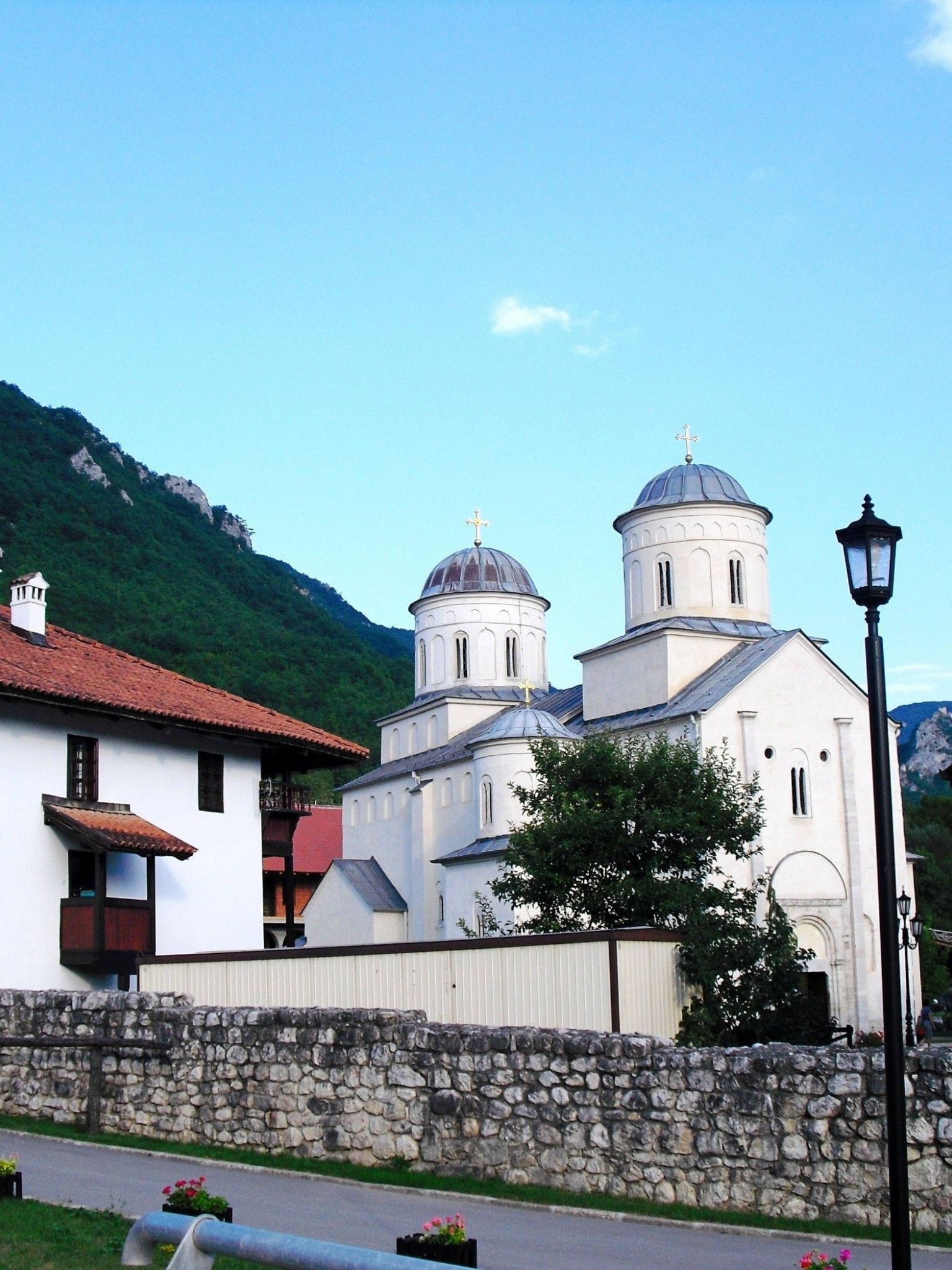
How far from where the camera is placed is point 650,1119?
37.4 ft

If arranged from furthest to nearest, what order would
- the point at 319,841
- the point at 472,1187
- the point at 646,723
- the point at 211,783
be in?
the point at 319,841 → the point at 646,723 → the point at 211,783 → the point at 472,1187

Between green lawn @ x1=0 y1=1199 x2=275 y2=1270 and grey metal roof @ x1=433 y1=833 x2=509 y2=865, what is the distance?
29.8 metres

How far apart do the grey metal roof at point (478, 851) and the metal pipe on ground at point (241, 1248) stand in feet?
109

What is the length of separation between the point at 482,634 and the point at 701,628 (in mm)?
12913

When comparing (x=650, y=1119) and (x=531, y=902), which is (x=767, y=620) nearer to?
(x=531, y=902)

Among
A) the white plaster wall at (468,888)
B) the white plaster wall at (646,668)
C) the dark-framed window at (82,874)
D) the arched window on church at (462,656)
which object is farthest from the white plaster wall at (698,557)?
the dark-framed window at (82,874)

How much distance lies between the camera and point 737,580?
44.7m

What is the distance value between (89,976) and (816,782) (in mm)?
23543

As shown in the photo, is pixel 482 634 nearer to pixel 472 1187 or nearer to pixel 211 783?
pixel 211 783

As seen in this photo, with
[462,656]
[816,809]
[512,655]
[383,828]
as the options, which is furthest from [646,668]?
[383,828]

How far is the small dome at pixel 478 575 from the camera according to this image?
5438cm

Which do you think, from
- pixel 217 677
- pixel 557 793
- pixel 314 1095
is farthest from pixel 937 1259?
pixel 217 677

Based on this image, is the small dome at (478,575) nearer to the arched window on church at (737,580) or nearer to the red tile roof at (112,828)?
the arched window on church at (737,580)

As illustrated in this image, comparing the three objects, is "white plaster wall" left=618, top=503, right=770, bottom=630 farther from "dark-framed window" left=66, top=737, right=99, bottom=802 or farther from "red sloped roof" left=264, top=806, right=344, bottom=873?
"red sloped roof" left=264, top=806, right=344, bottom=873
